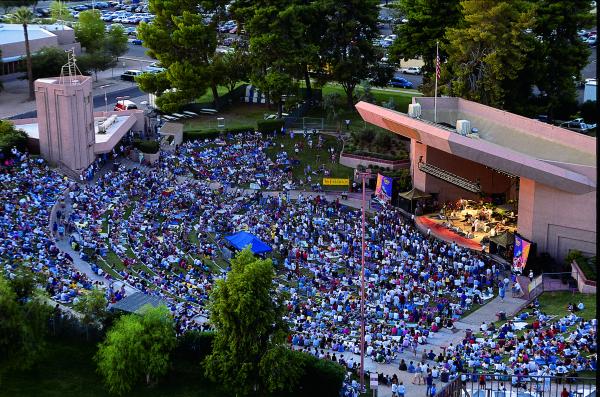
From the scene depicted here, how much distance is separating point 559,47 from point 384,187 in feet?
66.9

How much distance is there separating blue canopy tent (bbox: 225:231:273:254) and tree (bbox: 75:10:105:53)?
2028 inches

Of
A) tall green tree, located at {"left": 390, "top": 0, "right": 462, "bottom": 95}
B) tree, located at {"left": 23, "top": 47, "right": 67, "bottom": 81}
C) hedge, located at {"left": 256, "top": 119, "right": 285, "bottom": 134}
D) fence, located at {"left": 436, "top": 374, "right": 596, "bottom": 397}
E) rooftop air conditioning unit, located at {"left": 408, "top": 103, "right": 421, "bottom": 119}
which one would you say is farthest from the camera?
tree, located at {"left": 23, "top": 47, "right": 67, "bottom": 81}

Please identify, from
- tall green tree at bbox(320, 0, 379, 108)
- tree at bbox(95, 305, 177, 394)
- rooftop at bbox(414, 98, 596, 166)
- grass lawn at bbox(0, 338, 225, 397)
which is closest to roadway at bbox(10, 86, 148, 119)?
tall green tree at bbox(320, 0, 379, 108)

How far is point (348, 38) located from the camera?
87750 millimetres

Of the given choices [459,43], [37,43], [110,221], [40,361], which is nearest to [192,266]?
[110,221]

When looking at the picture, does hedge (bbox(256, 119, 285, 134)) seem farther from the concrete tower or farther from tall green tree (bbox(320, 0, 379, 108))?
the concrete tower

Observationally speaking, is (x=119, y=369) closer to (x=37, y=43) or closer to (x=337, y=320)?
(x=337, y=320)

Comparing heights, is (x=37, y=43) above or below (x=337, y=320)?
above

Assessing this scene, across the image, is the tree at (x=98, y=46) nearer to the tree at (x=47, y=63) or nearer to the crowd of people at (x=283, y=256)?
the tree at (x=47, y=63)

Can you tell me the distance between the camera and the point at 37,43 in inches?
4134

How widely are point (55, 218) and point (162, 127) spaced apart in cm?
2267

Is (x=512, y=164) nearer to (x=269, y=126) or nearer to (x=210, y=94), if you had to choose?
(x=269, y=126)

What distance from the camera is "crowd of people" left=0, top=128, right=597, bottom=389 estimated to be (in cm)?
4847

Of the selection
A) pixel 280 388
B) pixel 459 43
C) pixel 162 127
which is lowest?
pixel 280 388
